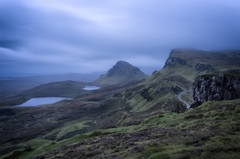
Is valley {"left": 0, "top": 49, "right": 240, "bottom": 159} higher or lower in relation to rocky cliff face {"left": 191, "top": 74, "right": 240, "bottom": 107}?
lower

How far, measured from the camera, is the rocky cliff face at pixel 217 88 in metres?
69.7

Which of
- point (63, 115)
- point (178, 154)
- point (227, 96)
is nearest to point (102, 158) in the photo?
point (178, 154)

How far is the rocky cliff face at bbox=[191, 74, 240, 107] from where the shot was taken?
6973 centimetres

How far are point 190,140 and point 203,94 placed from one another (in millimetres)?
59322

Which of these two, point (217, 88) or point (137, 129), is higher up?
point (217, 88)

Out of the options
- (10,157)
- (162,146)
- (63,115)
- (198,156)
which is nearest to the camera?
(198,156)

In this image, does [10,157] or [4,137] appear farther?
[4,137]

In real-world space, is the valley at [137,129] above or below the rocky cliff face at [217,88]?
below

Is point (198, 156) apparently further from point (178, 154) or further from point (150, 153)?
point (150, 153)

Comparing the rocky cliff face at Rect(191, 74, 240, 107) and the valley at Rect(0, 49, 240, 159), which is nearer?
the valley at Rect(0, 49, 240, 159)

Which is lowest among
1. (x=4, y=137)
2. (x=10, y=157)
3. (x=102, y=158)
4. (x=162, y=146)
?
(x=4, y=137)

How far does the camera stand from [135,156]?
79.4 feet

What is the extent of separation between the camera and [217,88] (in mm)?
74750

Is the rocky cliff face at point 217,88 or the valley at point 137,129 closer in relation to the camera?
the valley at point 137,129
